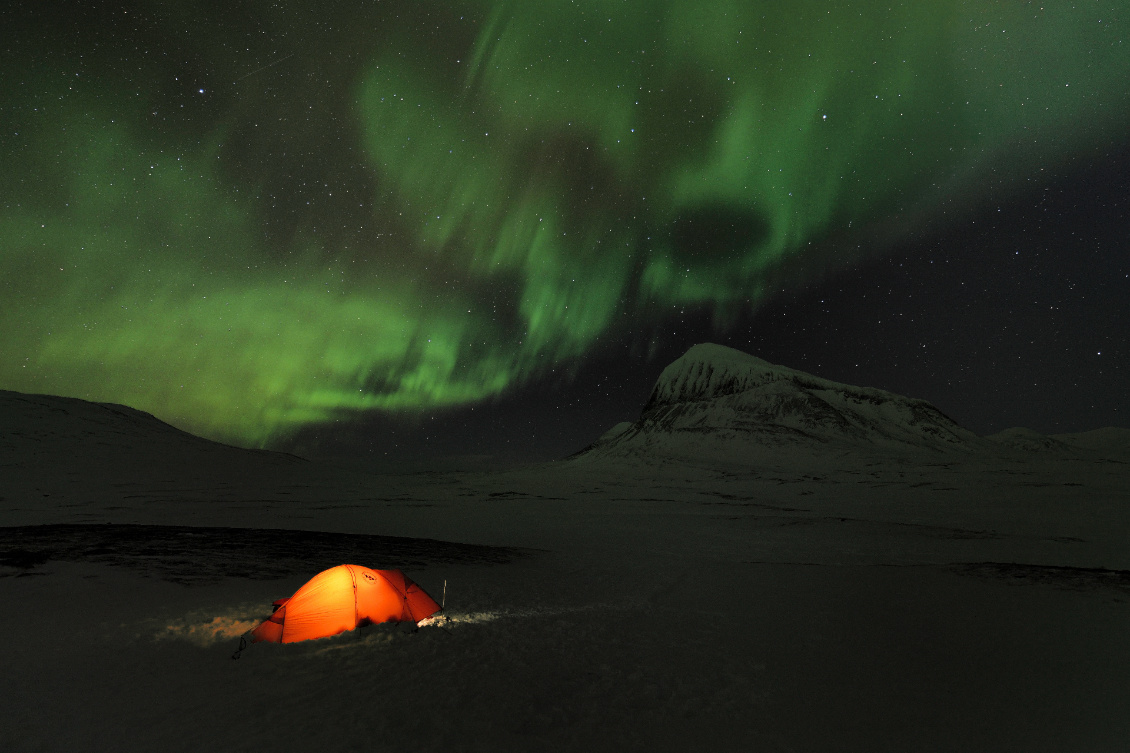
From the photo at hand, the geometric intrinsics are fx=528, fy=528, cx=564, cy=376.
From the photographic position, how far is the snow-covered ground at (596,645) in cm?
749

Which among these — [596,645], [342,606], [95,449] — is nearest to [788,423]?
[596,645]

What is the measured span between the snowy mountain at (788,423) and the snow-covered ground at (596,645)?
4670 inches

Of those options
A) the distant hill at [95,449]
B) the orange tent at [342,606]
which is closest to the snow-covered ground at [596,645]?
the orange tent at [342,606]

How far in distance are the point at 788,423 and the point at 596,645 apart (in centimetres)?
16250

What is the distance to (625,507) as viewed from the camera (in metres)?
50.1

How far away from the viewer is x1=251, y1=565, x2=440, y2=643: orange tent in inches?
433

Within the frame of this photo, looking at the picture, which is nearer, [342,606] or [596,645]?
[596,645]

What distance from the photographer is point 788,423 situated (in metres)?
159

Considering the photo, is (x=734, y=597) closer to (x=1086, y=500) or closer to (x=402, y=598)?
(x=402, y=598)

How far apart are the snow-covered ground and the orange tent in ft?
1.22

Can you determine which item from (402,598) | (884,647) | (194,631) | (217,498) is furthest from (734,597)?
(217,498)

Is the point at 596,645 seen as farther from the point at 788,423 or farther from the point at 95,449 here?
the point at 788,423

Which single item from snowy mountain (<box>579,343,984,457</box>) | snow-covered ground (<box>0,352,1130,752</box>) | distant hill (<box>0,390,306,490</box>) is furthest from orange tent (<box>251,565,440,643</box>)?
snowy mountain (<box>579,343,984,457</box>)

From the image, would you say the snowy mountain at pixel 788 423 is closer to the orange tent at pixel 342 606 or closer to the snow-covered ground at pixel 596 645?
the snow-covered ground at pixel 596 645
